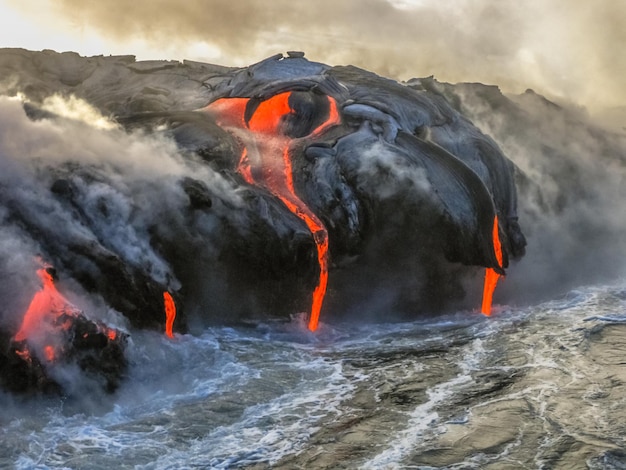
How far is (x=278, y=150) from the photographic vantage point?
77.0ft

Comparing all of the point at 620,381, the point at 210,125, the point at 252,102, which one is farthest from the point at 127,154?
the point at 620,381

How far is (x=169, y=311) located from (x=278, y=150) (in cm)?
746

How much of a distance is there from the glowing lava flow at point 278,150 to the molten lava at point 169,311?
4077mm

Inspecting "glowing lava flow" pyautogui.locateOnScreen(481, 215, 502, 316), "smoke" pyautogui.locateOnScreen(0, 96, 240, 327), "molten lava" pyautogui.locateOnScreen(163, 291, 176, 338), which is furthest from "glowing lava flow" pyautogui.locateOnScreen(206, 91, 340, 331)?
"glowing lava flow" pyautogui.locateOnScreen(481, 215, 502, 316)

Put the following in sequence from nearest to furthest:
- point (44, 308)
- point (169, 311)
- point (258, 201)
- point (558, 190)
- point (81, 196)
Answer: point (44, 308) → point (169, 311) → point (81, 196) → point (258, 201) → point (558, 190)

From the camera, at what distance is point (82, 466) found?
1195cm

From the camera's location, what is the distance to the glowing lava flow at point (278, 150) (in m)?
21.2

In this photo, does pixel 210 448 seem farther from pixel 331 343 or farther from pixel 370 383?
pixel 331 343

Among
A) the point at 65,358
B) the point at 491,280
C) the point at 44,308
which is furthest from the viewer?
the point at 491,280

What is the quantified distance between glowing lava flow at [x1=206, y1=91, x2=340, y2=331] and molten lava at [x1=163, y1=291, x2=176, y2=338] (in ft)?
13.4

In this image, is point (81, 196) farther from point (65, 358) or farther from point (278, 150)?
point (278, 150)

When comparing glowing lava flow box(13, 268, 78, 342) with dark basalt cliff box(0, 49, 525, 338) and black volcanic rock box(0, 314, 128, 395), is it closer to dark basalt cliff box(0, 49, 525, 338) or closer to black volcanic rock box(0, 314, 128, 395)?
black volcanic rock box(0, 314, 128, 395)

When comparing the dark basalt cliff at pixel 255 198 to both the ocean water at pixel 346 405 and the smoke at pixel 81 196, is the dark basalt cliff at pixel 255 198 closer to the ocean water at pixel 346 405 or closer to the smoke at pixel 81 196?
the smoke at pixel 81 196

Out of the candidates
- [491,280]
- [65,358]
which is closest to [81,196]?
[65,358]
